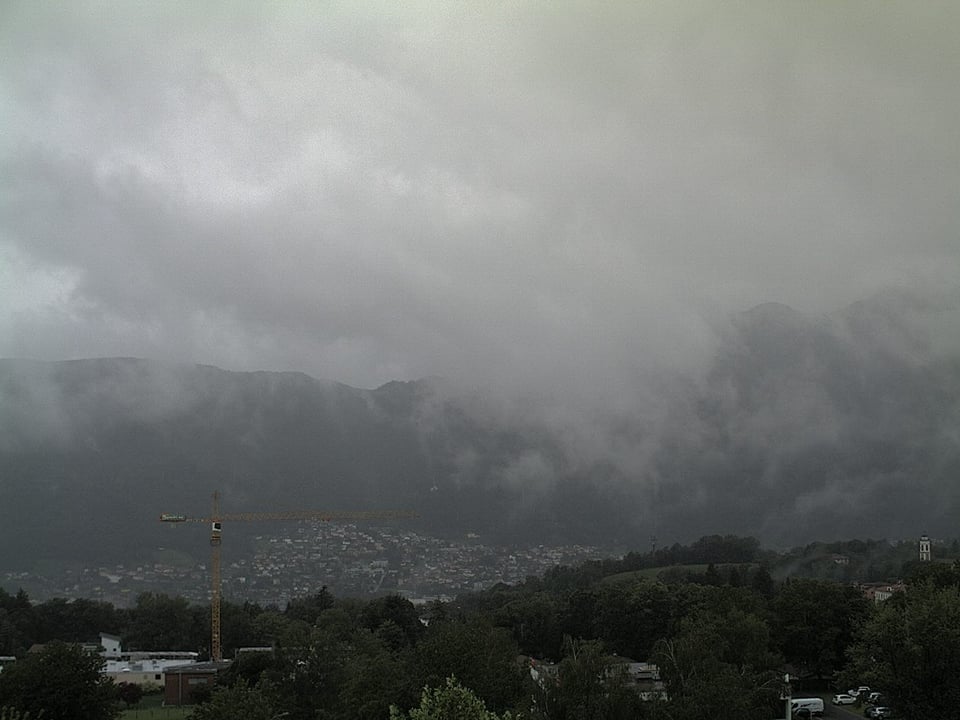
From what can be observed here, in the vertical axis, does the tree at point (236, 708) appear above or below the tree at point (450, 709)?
below

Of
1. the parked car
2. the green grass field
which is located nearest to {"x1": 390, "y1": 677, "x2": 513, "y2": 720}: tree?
the green grass field

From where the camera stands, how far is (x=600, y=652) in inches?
1569

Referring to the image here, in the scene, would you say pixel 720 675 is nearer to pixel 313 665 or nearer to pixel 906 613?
pixel 906 613

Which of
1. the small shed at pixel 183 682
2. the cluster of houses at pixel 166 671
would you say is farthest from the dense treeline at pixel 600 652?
the small shed at pixel 183 682

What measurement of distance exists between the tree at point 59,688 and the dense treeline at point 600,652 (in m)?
8.82

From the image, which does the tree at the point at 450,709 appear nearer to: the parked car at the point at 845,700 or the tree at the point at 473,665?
the tree at the point at 473,665

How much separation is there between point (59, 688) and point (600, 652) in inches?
1126

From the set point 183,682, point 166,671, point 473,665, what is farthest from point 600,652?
point 166,671

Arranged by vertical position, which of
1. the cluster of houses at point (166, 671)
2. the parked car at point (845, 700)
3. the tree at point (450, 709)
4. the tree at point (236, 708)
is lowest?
the parked car at point (845, 700)

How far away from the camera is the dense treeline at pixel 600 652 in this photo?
3641cm

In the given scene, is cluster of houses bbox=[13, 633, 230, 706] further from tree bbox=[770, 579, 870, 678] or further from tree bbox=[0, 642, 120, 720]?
tree bbox=[770, 579, 870, 678]

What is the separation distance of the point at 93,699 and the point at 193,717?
18.2m

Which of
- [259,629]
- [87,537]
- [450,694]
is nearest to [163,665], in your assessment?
[259,629]

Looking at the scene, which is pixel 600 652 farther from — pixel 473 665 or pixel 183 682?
pixel 183 682
